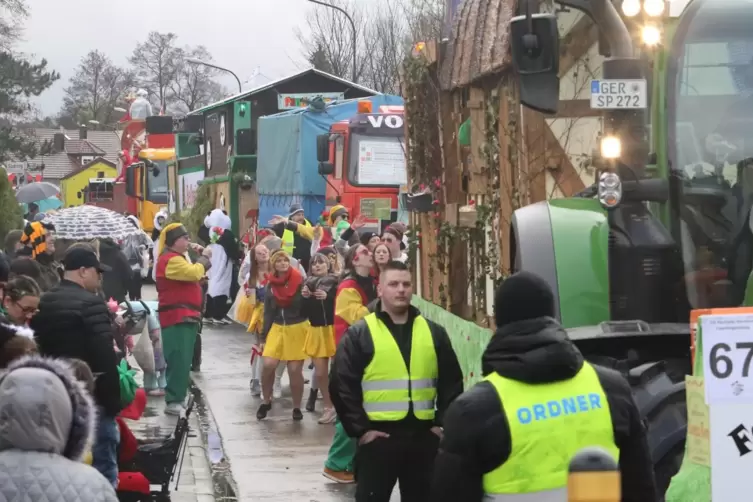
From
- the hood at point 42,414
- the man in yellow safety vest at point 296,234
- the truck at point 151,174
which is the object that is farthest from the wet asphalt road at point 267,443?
the truck at point 151,174

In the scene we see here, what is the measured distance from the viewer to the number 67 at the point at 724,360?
16.7 ft

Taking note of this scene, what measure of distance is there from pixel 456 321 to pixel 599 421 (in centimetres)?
579

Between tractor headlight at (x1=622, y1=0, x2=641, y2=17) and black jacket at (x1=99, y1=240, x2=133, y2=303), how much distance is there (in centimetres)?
952

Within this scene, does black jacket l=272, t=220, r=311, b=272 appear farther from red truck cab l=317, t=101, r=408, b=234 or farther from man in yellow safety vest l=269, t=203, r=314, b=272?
red truck cab l=317, t=101, r=408, b=234

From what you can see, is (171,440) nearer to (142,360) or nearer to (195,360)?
(142,360)

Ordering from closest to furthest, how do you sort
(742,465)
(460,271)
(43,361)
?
(43,361) → (742,465) → (460,271)

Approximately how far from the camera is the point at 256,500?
33.0 feet

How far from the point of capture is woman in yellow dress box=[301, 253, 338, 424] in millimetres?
13570

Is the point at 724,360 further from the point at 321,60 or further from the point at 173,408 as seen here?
the point at 321,60

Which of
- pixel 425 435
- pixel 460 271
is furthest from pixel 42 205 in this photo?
pixel 425 435

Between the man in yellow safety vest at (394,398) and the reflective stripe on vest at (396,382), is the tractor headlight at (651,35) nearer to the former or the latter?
the man in yellow safety vest at (394,398)

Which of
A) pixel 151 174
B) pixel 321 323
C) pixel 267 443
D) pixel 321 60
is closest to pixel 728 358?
pixel 267 443

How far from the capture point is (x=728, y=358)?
511 cm

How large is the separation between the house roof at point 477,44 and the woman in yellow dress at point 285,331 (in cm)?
312
